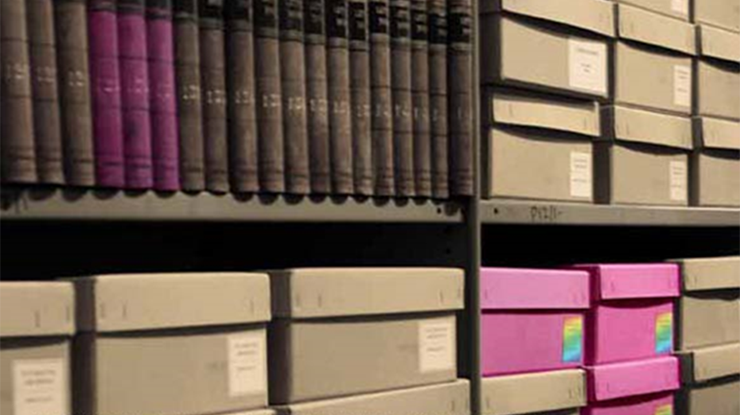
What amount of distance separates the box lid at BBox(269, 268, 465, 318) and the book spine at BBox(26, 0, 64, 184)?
0.28m

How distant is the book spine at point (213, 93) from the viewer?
37.6 inches

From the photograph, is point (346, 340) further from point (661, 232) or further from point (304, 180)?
point (661, 232)

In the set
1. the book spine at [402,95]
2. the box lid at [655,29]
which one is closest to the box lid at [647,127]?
the box lid at [655,29]

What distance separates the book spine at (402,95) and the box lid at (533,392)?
0.30 meters

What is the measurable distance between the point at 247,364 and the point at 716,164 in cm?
96

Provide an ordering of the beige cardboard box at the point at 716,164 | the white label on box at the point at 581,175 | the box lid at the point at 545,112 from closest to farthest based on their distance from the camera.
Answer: the box lid at the point at 545,112 → the white label on box at the point at 581,175 → the beige cardboard box at the point at 716,164

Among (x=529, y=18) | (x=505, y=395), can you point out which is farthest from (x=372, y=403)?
(x=529, y=18)

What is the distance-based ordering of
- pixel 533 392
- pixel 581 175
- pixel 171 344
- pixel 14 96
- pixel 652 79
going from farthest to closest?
pixel 652 79 < pixel 581 175 < pixel 533 392 < pixel 171 344 < pixel 14 96

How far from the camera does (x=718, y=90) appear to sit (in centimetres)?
160

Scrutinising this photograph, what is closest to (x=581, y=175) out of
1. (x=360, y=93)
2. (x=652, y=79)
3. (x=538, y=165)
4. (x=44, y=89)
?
(x=538, y=165)

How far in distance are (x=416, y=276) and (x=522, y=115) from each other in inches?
11.3

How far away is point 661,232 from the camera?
1850 millimetres

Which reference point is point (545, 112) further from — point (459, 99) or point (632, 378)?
point (632, 378)

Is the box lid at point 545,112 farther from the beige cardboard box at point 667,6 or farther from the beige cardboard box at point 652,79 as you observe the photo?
the beige cardboard box at point 667,6
